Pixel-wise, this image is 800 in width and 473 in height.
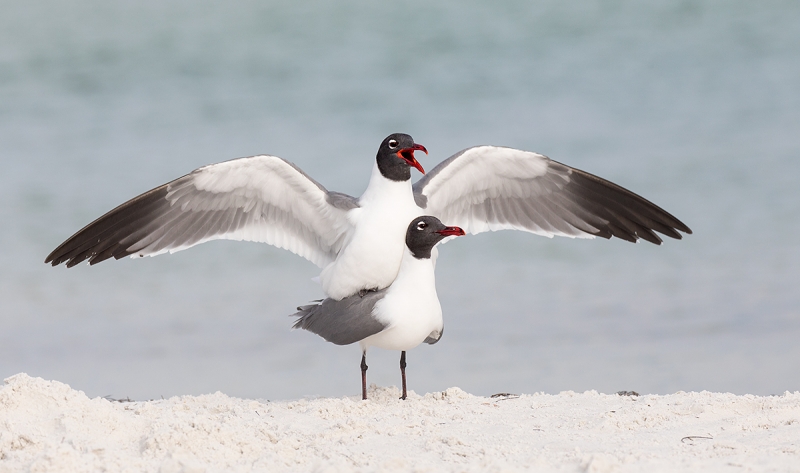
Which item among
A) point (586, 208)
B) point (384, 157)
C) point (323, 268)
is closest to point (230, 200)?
point (323, 268)

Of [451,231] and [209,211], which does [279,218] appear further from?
[451,231]

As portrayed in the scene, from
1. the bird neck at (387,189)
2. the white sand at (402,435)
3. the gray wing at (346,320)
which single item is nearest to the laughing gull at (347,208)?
the bird neck at (387,189)

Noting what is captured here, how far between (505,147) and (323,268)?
5.74ft

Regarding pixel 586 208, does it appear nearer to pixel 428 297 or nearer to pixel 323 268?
pixel 428 297

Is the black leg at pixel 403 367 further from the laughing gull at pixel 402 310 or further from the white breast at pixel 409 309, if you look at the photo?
the white breast at pixel 409 309

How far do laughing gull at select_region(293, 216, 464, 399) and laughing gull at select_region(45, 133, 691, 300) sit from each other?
0.14 meters

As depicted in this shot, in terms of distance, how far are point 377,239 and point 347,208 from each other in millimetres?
491

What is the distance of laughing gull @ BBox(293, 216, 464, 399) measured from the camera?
550 cm

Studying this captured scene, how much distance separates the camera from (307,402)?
18.4 feet

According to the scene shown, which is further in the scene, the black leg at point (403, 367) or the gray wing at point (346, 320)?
the black leg at point (403, 367)

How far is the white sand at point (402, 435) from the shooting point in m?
3.71

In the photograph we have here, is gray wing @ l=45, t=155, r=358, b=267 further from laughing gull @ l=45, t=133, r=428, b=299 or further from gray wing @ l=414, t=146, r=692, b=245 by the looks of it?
gray wing @ l=414, t=146, r=692, b=245

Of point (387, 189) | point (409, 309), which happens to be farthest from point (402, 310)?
point (387, 189)

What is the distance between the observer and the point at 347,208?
6.08 metres
